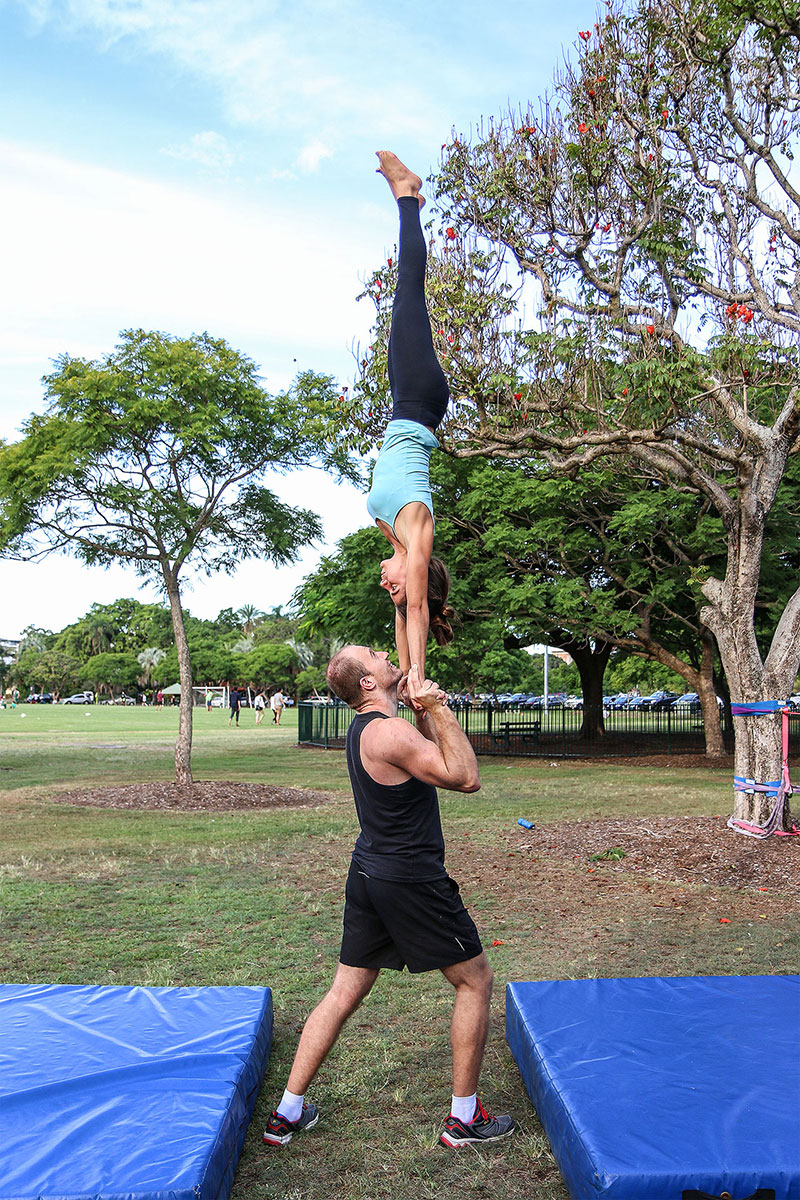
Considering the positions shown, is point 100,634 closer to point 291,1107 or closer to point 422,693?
point 291,1107

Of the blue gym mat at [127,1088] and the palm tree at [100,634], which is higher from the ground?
the palm tree at [100,634]

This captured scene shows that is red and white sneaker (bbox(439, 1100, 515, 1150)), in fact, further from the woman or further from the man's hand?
the woman

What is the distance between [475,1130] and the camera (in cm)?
346

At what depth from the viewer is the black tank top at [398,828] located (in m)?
3.36

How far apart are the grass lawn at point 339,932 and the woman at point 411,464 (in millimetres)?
1813

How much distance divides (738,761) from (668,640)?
13.6 m

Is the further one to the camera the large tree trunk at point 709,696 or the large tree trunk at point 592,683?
the large tree trunk at point 592,683

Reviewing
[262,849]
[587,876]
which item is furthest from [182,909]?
[587,876]

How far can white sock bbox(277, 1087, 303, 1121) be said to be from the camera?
3.48 m

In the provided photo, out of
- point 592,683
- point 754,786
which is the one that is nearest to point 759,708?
point 754,786

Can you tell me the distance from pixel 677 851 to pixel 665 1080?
5.98 metres

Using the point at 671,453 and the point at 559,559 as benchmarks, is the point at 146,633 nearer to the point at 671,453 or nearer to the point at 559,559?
the point at 559,559

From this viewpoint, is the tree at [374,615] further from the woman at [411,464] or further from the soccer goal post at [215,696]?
the soccer goal post at [215,696]

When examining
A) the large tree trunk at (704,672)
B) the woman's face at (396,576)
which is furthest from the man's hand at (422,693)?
the large tree trunk at (704,672)
